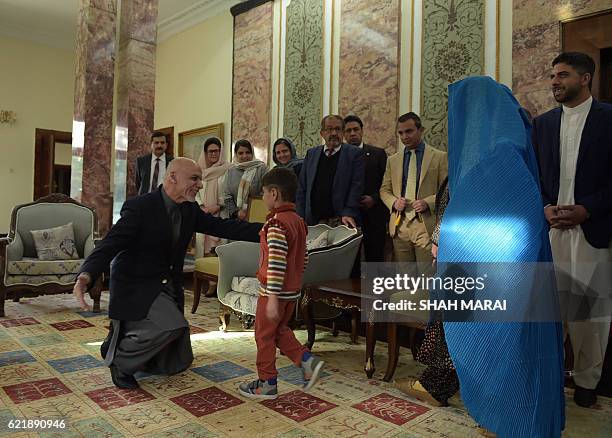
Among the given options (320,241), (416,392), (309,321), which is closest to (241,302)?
(309,321)

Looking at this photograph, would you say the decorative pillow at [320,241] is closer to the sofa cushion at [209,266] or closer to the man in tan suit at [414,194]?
the man in tan suit at [414,194]

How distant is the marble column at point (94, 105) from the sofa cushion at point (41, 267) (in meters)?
1.65

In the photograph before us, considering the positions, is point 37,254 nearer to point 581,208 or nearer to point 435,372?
point 435,372

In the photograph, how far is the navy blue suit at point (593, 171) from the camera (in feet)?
8.49

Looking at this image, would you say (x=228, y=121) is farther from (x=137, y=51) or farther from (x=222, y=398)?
(x=222, y=398)

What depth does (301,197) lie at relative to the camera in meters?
4.41

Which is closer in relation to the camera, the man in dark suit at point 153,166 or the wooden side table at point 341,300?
the wooden side table at point 341,300

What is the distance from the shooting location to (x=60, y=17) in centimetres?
919

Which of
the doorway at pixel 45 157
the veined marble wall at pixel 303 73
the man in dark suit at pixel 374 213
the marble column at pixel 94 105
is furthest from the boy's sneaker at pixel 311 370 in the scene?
the doorway at pixel 45 157

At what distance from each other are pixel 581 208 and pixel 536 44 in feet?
7.70

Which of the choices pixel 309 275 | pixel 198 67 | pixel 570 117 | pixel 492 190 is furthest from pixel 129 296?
pixel 198 67

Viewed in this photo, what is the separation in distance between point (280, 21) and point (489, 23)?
3103mm

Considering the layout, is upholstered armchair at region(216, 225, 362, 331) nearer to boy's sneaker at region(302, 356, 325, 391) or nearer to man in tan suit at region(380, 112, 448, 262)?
man in tan suit at region(380, 112, 448, 262)

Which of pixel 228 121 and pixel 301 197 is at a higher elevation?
pixel 228 121
